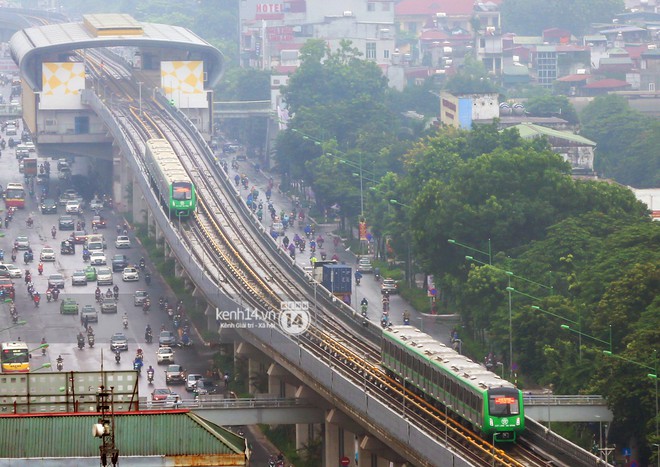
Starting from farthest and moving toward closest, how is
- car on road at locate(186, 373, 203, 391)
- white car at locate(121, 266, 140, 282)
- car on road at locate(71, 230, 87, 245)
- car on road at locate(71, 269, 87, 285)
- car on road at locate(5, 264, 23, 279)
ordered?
car on road at locate(71, 230, 87, 245), car on road at locate(5, 264, 23, 279), white car at locate(121, 266, 140, 282), car on road at locate(71, 269, 87, 285), car on road at locate(186, 373, 203, 391)

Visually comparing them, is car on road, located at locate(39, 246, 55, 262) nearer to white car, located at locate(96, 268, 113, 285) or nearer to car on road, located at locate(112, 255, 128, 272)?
car on road, located at locate(112, 255, 128, 272)

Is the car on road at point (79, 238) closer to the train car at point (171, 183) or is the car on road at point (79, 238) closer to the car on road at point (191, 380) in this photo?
the train car at point (171, 183)

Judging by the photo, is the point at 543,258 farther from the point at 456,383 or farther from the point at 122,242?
the point at 122,242

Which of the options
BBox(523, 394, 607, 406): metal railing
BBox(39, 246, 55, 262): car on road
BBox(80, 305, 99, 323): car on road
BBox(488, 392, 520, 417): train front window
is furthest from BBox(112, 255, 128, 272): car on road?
BBox(488, 392, 520, 417): train front window

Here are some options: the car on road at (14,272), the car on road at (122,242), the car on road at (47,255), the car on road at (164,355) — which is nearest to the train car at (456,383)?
the car on road at (164,355)

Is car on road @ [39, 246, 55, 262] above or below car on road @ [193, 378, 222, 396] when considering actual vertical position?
above

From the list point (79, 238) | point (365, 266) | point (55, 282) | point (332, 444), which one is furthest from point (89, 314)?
point (332, 444)
